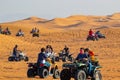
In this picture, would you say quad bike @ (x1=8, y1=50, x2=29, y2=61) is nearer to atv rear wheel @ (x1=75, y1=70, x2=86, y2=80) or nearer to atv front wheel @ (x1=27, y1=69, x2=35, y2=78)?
atv front wheel @ (x1=27, y1=69, x2=35, y2=78)

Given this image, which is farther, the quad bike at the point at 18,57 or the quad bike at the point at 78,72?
the quad bike at the point at 18,57

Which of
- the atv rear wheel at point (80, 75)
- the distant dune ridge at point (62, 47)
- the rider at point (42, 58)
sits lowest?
the distant dune ridge at point (62, 47)

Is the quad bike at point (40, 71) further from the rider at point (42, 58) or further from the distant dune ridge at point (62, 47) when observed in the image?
the distant dune ridge at point (62, 47)

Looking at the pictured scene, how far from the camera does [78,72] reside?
15.2m

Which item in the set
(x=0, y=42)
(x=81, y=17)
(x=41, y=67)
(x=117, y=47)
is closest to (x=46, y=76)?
(x=41, y=67)

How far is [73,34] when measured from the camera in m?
53.9

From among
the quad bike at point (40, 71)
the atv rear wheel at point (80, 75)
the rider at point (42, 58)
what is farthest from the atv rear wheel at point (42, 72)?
the atv rear wheel at point (80, 75)

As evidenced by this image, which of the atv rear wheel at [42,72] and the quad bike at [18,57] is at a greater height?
the atv rear wheel at [42,72]

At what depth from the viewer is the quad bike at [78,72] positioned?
15148mm

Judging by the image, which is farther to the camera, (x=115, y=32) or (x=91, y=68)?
(x=115, y=32)

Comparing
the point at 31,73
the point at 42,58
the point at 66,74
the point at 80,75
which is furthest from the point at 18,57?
the point at 80,75

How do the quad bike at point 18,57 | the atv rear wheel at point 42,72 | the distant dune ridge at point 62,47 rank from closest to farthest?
1. the atv rear wheel at point 42,72
2. the distant dune ridge at point 62,47
3. the quad bike at point 18,57

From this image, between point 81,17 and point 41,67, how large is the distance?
103 m

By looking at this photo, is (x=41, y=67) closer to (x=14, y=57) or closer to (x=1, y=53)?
(x=14, y=57)
